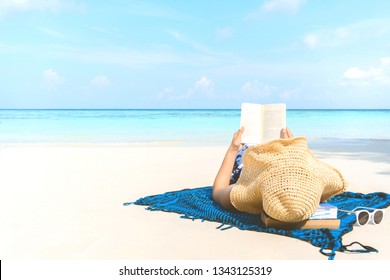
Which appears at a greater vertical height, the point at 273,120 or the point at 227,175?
the point at 273,120

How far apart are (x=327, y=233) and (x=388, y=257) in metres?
0.40

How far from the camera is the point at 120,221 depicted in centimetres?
352

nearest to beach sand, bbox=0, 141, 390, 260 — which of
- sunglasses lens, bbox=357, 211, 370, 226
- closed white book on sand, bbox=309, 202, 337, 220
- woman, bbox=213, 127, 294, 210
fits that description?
sunglasses lens, bbox=357, 211, 370, 226

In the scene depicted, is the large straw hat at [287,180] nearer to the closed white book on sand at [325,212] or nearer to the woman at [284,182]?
the woman at [284,182]

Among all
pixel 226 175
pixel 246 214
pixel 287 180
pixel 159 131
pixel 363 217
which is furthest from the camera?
pixel 159 131

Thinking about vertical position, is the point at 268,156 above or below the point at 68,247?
above

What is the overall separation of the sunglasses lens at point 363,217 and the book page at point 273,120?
0.81 meters

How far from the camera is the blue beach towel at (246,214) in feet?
9.45

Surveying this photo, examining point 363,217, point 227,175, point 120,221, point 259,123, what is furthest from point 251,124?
point 120,221

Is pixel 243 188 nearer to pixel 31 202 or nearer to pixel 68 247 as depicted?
pixel 68 247

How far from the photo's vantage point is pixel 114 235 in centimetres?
317

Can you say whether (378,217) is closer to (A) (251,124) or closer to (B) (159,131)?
(A) (251,124)

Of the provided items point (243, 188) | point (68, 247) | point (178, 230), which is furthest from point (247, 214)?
point (68, 247)

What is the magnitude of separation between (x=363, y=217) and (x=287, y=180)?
0.82 metres
